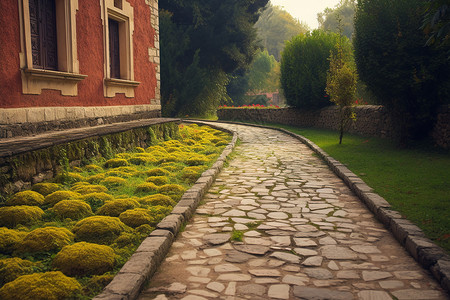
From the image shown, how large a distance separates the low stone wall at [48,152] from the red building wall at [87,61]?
0.78 meters

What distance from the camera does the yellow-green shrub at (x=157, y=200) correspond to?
Result: 200 inches

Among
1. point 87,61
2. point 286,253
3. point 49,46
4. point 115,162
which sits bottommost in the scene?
point 286,253

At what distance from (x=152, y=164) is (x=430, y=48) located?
7365 millimetres

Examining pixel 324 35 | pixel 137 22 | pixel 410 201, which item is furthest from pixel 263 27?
pixel 410 201

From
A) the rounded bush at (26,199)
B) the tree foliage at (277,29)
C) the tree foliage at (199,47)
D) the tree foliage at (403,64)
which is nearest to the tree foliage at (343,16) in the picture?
the tree foliage at (277,29)

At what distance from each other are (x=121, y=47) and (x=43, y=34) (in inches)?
141

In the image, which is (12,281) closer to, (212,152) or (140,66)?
(212,152)

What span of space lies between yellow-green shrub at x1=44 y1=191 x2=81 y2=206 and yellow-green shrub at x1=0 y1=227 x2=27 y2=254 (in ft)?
3.68

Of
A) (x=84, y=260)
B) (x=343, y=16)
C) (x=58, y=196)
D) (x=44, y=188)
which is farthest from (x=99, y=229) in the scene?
(x=343, y=16)

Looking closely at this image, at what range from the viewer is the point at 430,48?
916 cm

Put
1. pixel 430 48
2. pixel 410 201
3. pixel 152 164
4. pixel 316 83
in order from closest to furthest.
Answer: pixel 410 201, pixel 152 164, pixel 430 48, pixel 316 83

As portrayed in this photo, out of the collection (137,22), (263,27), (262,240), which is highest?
(263,27)

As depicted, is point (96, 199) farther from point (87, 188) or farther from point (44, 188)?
point (44, 188)

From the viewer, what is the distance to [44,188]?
5312 mm
